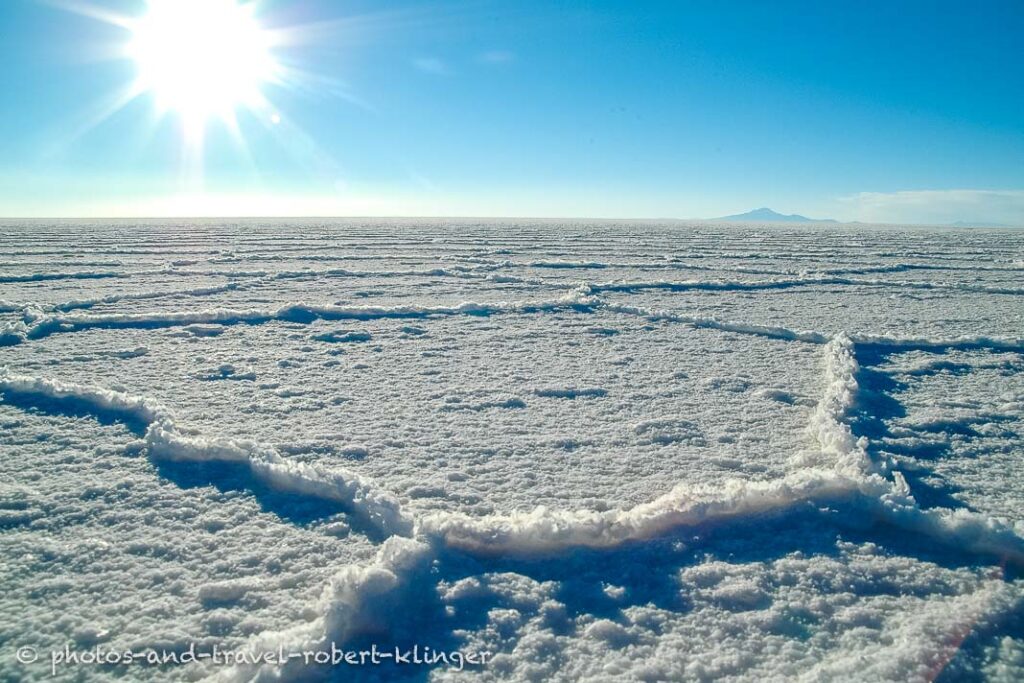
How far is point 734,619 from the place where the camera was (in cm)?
133

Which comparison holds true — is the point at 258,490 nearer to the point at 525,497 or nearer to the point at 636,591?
the point at 525,497

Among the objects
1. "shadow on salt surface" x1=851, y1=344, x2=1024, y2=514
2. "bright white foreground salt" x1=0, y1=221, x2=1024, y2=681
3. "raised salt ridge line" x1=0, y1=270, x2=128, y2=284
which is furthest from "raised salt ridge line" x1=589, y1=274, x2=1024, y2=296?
"raised salt ridge line" x1=0, y1=270, x2=128, y2=284

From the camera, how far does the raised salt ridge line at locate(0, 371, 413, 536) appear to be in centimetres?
175

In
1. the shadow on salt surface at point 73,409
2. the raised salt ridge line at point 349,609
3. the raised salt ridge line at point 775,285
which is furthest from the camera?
the raised salt ridge line at point 775,285

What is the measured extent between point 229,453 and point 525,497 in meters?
1.02

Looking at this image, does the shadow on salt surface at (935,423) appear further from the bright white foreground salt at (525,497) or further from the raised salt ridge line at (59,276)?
the raised salt ridge line at (59,276)

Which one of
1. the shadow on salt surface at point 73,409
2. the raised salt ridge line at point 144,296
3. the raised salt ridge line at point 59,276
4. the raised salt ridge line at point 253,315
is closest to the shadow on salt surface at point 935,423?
the raised salt ridge line at point 253,315

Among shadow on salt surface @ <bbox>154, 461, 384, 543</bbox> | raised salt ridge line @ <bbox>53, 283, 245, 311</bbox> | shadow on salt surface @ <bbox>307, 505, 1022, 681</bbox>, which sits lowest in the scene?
shadow on salt surface @ <bbox>307, 505, 1022, 681</bbox>

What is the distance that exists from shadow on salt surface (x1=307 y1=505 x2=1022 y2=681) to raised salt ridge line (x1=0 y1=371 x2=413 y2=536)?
311mm

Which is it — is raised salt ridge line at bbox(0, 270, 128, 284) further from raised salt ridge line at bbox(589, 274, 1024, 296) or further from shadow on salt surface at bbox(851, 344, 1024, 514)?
shadow on salt surface at bbox(851, 344, 1024, 514)

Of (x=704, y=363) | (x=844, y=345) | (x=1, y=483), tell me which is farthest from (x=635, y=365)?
(x=1, y=483)

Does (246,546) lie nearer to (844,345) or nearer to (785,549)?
(785,549)

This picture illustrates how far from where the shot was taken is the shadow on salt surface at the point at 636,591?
1271mm

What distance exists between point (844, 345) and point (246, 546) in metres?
3.35
